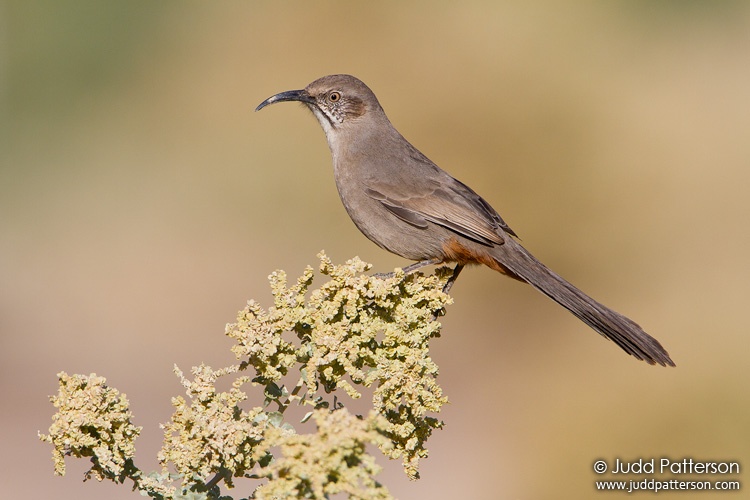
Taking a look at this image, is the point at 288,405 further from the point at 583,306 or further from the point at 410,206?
the point at 410,206

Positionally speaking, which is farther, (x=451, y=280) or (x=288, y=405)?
(x=451, y=280)

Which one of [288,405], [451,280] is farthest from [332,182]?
[288,405]

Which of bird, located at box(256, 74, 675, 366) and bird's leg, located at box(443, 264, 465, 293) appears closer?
bird's leg, located at box(443, 264, 465, 293)

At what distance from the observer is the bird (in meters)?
4.83

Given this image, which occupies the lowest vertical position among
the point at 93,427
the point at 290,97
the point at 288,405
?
the point at 93,427

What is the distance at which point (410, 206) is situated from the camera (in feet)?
16.9

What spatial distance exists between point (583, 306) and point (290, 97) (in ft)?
7.03

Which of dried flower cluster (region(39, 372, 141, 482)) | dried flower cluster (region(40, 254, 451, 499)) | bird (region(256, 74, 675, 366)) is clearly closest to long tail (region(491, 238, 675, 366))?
bird (region(256, 74, 675, 366))

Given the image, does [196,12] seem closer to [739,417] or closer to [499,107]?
[499,107]

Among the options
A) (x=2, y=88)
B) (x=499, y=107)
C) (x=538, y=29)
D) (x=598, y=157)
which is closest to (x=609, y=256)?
(x=598, y=157)

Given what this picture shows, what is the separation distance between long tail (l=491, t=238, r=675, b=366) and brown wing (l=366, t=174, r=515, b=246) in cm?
12

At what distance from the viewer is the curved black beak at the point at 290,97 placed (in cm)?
550

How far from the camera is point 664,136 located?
33.7 ft

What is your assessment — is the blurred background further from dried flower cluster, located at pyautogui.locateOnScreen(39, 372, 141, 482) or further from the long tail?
dried flower cluster, located at pyautogui.locateOnScreen(39, 372, 141, 482)
